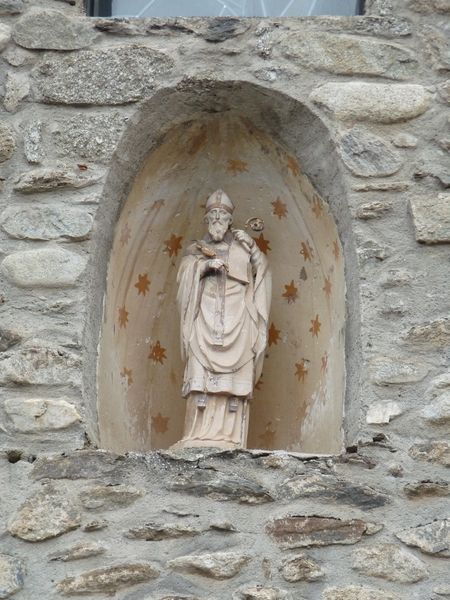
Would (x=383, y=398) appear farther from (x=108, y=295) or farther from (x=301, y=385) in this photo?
(x=108, y=295)

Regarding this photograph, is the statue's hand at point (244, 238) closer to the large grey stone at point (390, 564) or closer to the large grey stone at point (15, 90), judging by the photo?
the large grey stone at point (15, 90)

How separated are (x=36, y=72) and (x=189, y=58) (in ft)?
1.89

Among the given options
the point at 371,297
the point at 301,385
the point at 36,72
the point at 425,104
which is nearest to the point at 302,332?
the point at 301,385

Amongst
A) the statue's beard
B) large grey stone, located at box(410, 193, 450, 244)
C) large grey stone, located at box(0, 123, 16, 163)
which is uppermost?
large grey stone, located at box(0, 123, 16, 163)

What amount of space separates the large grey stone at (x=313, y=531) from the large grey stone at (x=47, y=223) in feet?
4.29

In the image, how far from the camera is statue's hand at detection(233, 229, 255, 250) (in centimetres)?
609

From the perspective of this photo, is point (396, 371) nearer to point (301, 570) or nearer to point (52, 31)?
point (301, 570)

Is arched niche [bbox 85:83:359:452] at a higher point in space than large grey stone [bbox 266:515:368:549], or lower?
higher

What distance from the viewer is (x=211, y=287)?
235 inches

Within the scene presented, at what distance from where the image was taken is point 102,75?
6023mm

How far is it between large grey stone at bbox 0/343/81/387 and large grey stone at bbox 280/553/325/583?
0.99m

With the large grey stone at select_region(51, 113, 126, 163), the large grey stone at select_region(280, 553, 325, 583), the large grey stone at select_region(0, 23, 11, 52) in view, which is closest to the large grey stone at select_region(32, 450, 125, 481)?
the large grey stone at select_region(280, 553, 325, 583)

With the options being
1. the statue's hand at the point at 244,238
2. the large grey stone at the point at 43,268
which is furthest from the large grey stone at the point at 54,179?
the statue's hand at the point at 244,238

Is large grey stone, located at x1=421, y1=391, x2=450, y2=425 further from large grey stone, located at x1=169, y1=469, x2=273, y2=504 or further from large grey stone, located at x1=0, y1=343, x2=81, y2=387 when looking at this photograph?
large grey stone, located at x1=0, y1=343, x2=81, y2=387
